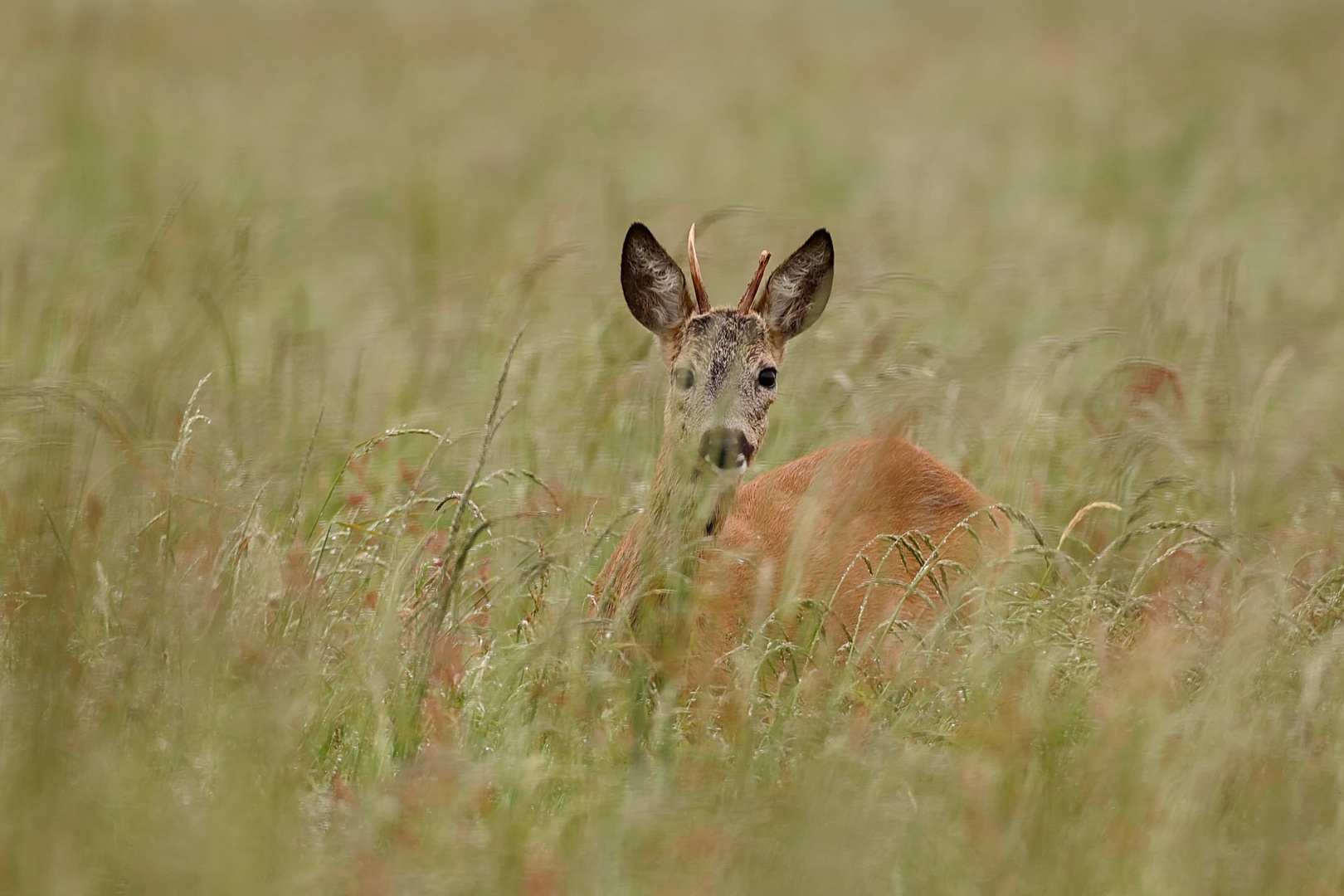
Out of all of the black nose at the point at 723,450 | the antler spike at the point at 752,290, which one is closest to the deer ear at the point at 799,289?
the antler spike at the point at 752,290

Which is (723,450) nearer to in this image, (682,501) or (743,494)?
(682,501)

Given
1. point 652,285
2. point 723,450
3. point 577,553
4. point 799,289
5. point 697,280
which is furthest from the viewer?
point 799,289

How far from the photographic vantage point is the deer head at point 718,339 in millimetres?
4320

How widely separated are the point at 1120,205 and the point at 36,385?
825 centimetres

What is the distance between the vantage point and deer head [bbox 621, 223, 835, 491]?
4320mm

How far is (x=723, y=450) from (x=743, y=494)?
0.91m

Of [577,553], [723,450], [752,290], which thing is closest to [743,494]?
[752,290]

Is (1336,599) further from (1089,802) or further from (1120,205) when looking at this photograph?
(1120,205)

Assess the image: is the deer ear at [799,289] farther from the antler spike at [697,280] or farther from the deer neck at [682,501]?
the deer neck at [682,501]

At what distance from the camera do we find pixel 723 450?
4199 mm

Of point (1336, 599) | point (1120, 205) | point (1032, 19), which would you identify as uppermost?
point (1032, 19)

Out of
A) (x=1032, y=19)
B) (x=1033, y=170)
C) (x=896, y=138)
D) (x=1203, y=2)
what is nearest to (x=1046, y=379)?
(x=1033, y=170)

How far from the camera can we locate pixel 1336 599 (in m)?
3.96

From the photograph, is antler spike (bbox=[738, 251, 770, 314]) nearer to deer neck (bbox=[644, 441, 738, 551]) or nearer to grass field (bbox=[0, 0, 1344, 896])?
grass field (bbox=[0, 0, 1344, 896])
